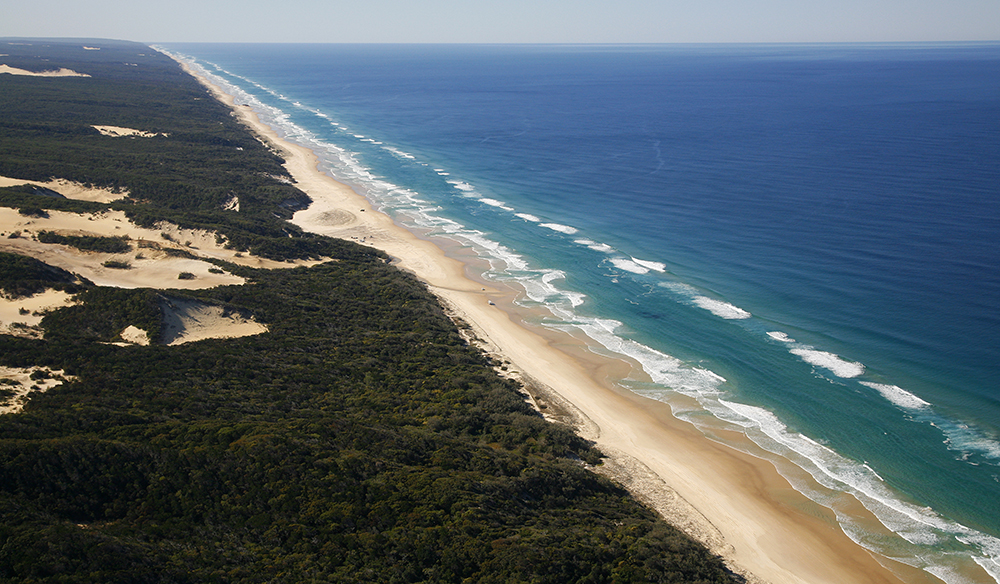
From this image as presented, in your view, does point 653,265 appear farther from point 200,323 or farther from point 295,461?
point 295,461

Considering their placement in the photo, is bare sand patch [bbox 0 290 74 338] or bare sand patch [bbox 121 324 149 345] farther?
bare sand patch [bbox 121 324 149 345]

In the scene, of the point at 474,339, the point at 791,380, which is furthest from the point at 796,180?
the point at 474,339

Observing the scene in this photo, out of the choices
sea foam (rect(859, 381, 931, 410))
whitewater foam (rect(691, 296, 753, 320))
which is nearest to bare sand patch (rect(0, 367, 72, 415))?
whitewater foam (rect(691, 296, 753, 320))

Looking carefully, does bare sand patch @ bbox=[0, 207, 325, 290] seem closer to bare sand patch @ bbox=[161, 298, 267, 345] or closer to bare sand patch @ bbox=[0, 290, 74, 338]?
bare sand patch @ bbox=[161, 298, 267, 345]

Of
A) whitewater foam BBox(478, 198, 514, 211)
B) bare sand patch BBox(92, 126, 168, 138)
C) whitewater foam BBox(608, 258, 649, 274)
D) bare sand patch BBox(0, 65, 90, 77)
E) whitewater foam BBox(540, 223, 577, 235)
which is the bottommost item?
whitewater foam BBox(608, 258, 649, 274)

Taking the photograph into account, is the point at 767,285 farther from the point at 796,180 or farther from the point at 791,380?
the point at 796,180

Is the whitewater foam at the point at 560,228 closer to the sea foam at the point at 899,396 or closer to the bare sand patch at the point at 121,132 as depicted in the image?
the sea foam at the point at 899,396

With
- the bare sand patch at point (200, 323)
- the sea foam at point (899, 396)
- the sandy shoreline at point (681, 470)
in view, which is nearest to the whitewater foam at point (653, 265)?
the sandy shoreline at point (681, 470)
